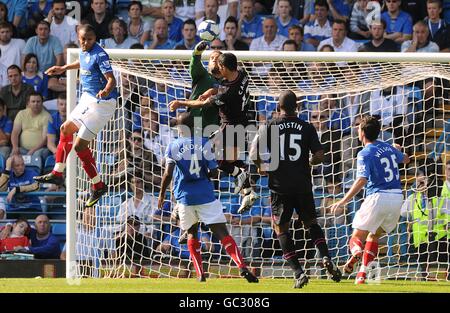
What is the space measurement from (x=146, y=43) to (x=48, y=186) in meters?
2.88

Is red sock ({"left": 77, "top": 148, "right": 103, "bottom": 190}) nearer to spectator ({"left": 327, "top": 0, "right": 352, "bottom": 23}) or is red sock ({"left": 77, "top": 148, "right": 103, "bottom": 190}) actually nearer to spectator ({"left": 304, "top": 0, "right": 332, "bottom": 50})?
spectator ({"left": 304, "top": 0, "right": 332, "bottom": 50})

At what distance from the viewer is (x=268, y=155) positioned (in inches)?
436

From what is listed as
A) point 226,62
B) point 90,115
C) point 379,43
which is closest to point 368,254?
point 226,62

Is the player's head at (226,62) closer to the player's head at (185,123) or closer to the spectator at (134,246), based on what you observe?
the player's head at (185,123)

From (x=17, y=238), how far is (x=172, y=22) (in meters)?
4.52

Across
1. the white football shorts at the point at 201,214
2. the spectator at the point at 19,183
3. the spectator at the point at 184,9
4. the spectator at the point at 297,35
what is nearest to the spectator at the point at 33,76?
the spectator at the point at 19,183

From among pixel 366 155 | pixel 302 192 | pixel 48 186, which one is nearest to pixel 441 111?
pixel 366 155

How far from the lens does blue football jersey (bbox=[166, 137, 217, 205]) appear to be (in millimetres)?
11500

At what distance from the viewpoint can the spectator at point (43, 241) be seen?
50.3 feet

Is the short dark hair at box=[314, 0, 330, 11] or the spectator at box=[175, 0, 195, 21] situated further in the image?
the spectator at box=[175, 0, 195, 21]

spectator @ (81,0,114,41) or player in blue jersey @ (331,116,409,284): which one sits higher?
spectator @ (81,0,114,41)

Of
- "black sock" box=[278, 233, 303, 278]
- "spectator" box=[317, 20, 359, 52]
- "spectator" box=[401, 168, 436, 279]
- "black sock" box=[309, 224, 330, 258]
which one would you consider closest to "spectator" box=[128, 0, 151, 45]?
"spectator" box=[317, 20, 359, 52]

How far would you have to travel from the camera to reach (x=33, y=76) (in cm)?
1742

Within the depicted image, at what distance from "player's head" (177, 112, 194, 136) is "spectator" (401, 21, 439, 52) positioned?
6.11 metres
